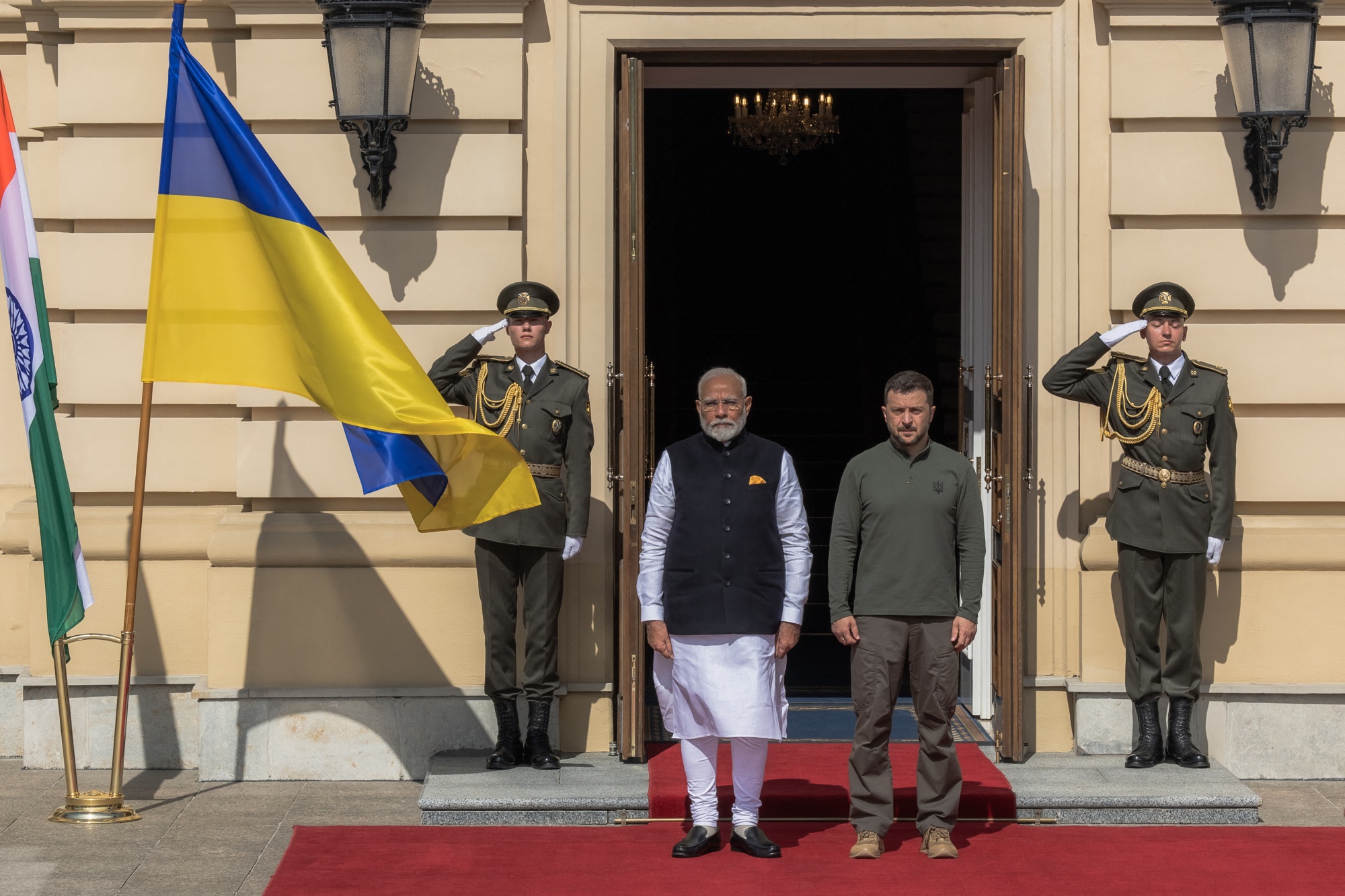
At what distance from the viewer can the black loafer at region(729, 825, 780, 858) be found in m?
6.16

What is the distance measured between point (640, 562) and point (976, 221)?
2.87m

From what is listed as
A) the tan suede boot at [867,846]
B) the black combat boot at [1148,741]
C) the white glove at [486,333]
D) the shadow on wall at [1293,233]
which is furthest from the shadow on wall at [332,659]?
the shadow on wall at [1293,233]

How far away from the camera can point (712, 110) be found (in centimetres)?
1666

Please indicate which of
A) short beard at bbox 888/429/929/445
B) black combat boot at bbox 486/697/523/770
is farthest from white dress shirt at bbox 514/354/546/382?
short beard at bbox 888/429/929/445

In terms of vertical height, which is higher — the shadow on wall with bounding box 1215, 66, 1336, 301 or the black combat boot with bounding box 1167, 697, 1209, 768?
the shadow on wall with bounding box 1215, 66, 1336, 301

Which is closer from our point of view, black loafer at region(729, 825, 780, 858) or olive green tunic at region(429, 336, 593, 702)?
black loafer at region(729, 825, 780, 858)

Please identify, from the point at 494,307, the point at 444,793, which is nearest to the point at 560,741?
the point at 444,793

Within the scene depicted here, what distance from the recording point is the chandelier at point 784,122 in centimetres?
1329

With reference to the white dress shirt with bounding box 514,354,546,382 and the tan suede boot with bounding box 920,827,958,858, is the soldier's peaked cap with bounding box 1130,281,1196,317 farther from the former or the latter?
the white dress shirt with bounding box 514,354,546,382

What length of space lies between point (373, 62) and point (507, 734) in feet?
9.55

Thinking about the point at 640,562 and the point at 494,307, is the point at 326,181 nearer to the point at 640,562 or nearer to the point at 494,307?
the point at 494,307

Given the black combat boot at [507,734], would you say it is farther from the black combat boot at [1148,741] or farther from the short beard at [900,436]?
the black combat boot at [1148,741]

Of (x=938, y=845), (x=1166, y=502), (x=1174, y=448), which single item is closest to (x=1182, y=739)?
(x=1166, y=502)

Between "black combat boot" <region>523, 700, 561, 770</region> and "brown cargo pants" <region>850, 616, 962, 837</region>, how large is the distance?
145 cm
